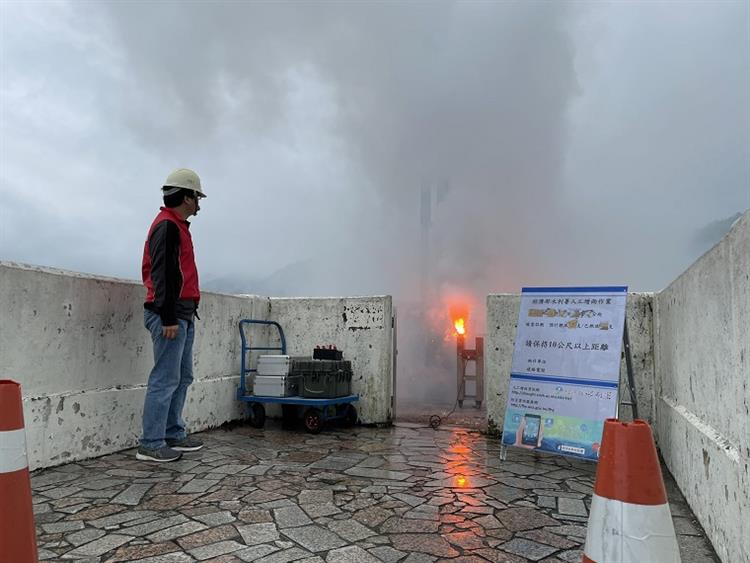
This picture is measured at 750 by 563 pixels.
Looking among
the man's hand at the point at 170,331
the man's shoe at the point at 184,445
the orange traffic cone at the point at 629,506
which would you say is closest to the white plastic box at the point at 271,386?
the man's shoe at the point at 184,445

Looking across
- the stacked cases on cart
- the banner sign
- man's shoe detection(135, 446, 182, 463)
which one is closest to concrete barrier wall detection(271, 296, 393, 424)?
the stacked cases on cart

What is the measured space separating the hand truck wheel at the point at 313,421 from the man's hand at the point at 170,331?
7.28 feet

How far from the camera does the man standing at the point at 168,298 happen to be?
432cm

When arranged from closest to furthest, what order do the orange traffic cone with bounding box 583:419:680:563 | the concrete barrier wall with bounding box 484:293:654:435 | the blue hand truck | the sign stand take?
the orange traffic cone with bounding box 583:419:680:563, the sign stand, the concrete barrier wall with bounding box 484:293:654:435, the blue hand truck

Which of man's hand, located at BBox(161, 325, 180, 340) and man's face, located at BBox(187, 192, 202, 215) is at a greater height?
man's face, located at BBox(187, 192, 202, 215)

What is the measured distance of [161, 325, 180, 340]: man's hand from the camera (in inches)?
170

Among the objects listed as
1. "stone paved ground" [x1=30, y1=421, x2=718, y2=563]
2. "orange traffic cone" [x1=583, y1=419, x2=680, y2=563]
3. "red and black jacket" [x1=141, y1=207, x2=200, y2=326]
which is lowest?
"stone paved ground" [x1=30, y1=421, x2=718, y2=563]

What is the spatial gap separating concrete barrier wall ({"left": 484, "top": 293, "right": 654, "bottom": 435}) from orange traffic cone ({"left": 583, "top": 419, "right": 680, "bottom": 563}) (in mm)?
4229

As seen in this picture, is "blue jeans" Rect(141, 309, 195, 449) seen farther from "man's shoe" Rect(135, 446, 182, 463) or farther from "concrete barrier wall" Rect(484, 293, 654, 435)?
"concrete barrier wall" Rect(484, 293, 654, 435)

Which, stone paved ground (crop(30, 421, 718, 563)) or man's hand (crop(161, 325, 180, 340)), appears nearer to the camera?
stone paved ground (crop(30, 421, 718, 563))

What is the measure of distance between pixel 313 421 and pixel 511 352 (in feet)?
8.49

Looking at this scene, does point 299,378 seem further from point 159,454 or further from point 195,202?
point 195,202

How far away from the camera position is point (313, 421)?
19.6 ft

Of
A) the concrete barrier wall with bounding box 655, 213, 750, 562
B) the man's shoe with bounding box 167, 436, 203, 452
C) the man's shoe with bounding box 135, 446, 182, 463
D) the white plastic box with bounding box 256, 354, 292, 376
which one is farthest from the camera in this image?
the white plastic box with bounding box 256, 354, 292, 376
